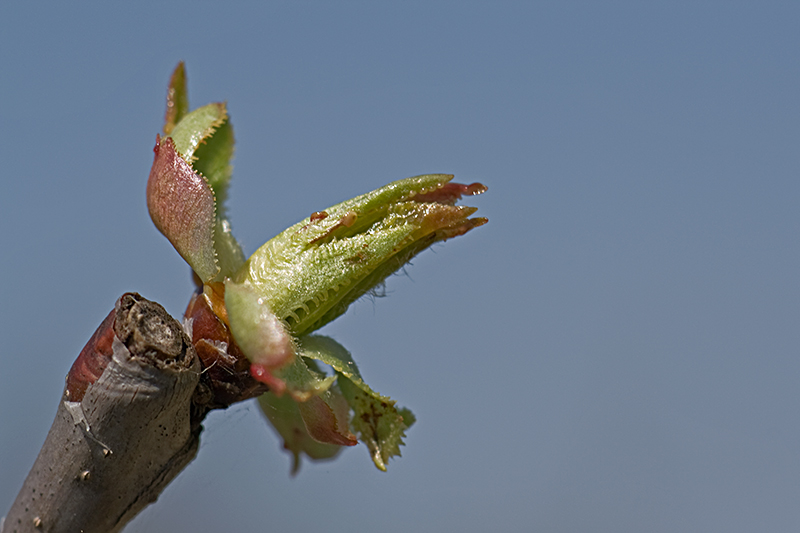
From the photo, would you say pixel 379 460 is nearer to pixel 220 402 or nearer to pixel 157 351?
pixel 220 402

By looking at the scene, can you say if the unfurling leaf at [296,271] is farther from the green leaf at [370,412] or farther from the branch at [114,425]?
the branch at [114,425]

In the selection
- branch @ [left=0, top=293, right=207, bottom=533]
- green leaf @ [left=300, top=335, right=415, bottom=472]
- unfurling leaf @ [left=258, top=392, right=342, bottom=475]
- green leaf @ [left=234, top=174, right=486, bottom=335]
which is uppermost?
green leaf @ [left=234, top=174, right=486, bottom=335]

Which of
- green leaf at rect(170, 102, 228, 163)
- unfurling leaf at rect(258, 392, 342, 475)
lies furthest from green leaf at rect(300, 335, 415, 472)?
green leaf at rect(170, 102, 228, 163)

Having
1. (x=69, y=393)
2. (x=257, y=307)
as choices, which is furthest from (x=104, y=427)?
(x=257, y=307)

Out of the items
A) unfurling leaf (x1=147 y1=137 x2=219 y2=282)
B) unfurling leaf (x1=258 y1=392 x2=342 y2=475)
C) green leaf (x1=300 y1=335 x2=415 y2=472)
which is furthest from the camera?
unfurling leaf (x1=258 y1=392 x2=342 y2=475)

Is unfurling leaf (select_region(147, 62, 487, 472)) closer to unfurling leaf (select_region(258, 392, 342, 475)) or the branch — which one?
the branch

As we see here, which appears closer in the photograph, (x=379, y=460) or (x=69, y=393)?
(x=69, y=393)

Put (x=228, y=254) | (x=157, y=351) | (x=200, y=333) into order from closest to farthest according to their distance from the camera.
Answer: (x=157, y=351)
(x=200, y=333)
(x=228, y=254)
